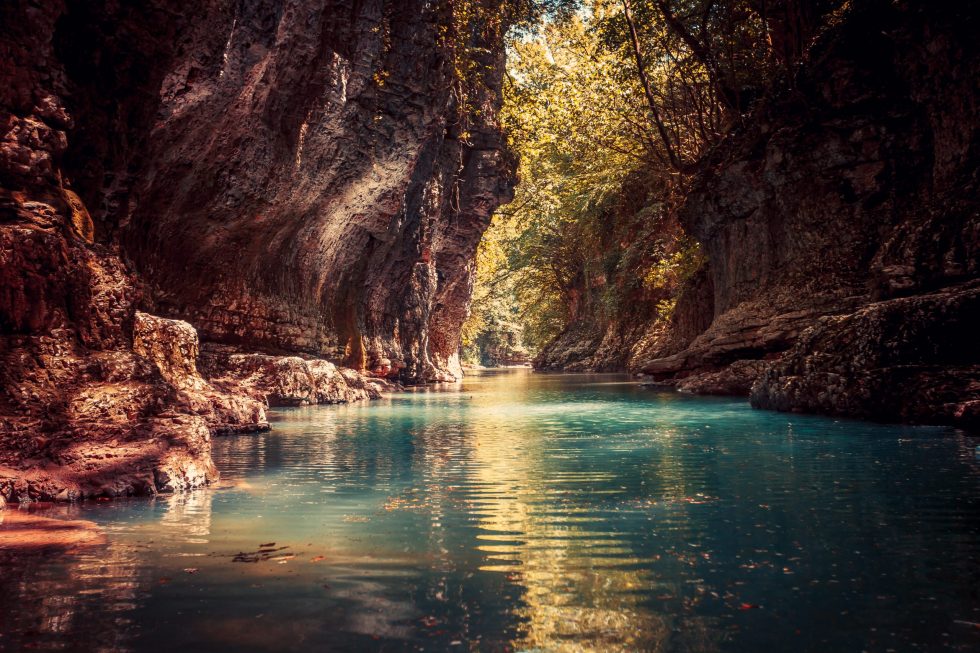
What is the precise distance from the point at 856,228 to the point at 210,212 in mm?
14620

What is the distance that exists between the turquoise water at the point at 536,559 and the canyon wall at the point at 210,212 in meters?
1.44

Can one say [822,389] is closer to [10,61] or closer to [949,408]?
[949,408]

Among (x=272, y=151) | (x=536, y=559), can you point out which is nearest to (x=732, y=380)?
(x=272, y=151)

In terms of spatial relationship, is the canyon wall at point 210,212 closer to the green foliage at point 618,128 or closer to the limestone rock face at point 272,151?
the limestone rock face at point 272,151

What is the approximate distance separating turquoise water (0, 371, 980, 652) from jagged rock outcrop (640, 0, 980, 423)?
327 cm

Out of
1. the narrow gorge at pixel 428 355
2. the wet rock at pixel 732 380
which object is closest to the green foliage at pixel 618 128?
the narrow gorge at pixel 428 355

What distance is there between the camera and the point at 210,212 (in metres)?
16.1

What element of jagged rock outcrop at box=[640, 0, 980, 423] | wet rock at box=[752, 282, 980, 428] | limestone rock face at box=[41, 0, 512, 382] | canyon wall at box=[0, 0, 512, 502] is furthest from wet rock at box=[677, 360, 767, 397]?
limestone rock face at box=[41, 0, 512, 382]

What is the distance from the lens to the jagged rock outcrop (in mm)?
11680

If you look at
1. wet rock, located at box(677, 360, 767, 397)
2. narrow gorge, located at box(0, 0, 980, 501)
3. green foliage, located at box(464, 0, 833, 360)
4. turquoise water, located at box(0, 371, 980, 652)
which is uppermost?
green foliage, located at box(464, 0, 833, 360)

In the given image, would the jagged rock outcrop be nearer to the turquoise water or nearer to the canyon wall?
the turquoise water

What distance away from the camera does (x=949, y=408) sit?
34.4ft

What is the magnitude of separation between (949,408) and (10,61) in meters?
11.7

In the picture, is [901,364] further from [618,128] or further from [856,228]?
[618,128]
